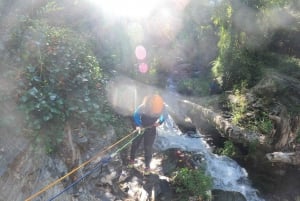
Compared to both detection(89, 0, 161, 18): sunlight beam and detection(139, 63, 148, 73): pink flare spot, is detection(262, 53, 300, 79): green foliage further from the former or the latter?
detection(89, 0, 161, 18): sunlight beam

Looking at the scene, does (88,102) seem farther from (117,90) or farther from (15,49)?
(117,90)

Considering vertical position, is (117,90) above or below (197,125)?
above

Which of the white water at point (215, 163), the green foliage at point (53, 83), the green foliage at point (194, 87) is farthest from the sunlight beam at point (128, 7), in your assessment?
the green foliage at point (53, 83)

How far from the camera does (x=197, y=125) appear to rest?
14398 mm

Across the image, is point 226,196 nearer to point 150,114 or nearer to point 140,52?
point 150,114

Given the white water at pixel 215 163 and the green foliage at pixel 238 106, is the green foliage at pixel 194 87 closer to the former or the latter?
the green foliage at pixel 238 106

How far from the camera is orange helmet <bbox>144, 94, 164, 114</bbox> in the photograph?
8.11 metres

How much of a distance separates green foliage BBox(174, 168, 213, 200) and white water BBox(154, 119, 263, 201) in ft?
3.75

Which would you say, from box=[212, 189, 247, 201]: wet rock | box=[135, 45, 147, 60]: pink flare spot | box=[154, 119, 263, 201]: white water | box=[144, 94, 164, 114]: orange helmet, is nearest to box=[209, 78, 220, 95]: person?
box=[135, 45, 147, 60]: pink flare spot

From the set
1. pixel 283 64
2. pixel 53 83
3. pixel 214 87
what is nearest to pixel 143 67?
pixel 214 87

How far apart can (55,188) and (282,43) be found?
1540 centimetres

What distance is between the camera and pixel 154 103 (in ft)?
26.7

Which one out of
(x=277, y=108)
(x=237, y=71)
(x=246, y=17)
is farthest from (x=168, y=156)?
(x=246, y=17)

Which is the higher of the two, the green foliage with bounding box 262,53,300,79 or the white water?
the green foliage with bounding box 262,53,300,79
